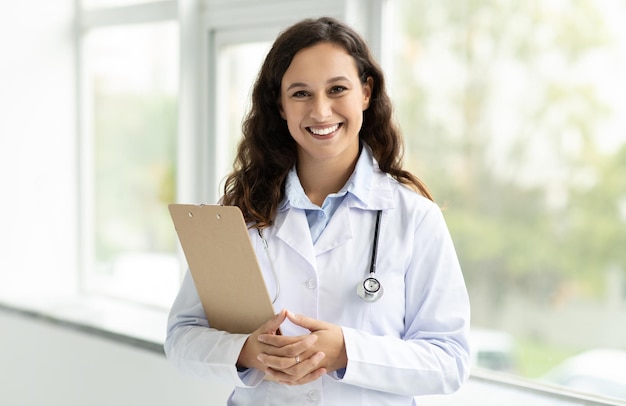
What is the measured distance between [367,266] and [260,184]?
315mm

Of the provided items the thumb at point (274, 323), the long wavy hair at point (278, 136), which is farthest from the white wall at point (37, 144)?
the thumb at point (274, 323)

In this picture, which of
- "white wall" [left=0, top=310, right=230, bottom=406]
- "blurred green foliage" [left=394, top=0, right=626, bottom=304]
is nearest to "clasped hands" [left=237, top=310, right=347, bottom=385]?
"white wall" [left=0, top=310, right=230, bottom=406]

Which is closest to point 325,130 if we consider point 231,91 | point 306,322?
point 306,322

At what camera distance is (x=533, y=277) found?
2.99m

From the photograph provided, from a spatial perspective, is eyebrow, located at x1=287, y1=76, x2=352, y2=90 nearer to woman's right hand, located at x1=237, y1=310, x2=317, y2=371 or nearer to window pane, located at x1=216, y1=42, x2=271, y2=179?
woman's right hand, located at x1=237, y1=310, x2=317, y2=371

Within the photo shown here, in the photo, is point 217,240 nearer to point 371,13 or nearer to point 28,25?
point 371,13

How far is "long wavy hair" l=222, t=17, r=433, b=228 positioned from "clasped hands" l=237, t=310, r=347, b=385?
26 centimetres

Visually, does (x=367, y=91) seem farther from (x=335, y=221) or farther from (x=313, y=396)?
(x=313, y=396)

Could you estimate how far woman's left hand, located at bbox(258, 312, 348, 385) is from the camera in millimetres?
1371

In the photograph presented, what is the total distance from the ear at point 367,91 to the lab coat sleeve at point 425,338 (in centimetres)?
28

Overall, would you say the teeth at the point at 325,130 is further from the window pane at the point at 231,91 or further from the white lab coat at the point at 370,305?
the window pane at the point at 231,91

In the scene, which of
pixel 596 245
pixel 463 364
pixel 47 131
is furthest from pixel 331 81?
pixel 47 131

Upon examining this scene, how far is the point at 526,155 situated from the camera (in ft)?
9.91

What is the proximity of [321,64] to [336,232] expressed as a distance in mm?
342
